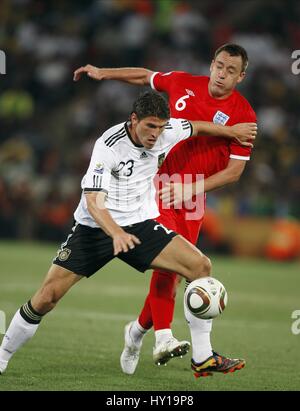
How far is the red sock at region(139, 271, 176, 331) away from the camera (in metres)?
6.95

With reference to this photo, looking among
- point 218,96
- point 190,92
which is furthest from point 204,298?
point 190,92

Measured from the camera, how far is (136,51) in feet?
66.5

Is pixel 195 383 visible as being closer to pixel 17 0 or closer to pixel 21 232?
pixel 21 232

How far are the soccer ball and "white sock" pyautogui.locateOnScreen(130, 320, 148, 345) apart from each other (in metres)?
0.99

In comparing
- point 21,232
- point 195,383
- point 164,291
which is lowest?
point 21,232

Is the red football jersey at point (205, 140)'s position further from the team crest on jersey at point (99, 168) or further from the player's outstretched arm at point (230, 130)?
the team crest on jersey at point (99, 168)

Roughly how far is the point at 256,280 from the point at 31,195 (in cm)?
629

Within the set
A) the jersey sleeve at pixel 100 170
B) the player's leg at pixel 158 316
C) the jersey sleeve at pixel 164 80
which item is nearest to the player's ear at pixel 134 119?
the jersey sleeve at pixel 100 170

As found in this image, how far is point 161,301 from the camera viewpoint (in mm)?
7016

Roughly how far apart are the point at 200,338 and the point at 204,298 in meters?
0.33

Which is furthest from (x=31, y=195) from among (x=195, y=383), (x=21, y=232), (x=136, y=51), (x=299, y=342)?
(x=195, y=383)

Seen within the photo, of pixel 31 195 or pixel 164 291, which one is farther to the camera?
pixel 31 195

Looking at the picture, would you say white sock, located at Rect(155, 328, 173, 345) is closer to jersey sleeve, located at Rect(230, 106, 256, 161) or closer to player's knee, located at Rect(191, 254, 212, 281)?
player's knee, located at Rect(191, 254, 212, 281)

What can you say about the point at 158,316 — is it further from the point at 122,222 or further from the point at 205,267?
the point at 122,222
